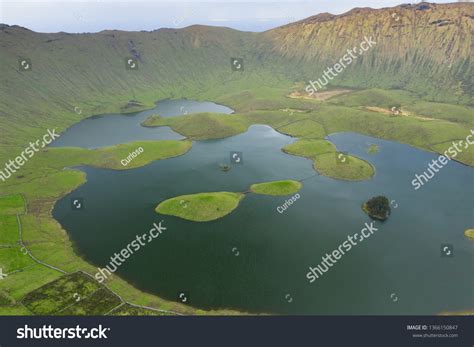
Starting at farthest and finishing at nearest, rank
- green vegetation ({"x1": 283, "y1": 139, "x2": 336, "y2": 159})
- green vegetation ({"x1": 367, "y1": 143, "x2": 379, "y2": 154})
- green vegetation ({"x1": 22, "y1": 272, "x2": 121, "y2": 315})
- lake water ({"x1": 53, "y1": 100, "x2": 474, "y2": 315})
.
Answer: green vegetation ({"x1": 367, "y1": 143, "x2": 379, "y2": 154})
green vegetation ({"x1": 283, "y1": 139, "x2": 336, "y2": 159})
lake water ({"x1": 53, "y1": 100, "x2": 474, "y2": 315})
green vegetation ({"x1": 22, "y1": 272, "x2": 121, "y2": 315})

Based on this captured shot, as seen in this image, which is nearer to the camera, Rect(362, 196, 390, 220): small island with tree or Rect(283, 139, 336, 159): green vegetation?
Rect(362, 196, 390, 220): small island with tree

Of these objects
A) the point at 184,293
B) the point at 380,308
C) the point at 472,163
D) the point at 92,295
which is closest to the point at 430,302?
the point at 380,308

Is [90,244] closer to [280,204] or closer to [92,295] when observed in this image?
[92,295]

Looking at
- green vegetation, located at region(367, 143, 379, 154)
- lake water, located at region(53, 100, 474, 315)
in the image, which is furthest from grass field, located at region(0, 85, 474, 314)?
green vegetation, located at region(367, 143, 379, 154)

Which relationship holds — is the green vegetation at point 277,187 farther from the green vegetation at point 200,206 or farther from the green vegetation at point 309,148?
the green vegetation at point 309,148

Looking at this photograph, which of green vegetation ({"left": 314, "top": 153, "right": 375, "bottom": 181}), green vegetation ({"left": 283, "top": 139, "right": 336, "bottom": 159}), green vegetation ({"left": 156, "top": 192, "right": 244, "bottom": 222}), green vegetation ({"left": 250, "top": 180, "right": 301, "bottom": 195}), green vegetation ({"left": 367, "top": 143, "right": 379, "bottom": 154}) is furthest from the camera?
green vegetation ({"left": 367, "top": 143, "right": 379, "bottom": 154})

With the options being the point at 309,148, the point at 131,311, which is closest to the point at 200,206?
the point at 131,311

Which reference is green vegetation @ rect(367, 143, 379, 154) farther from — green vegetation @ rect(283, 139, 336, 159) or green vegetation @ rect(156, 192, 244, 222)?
green vegetation @ rect(156, 192, 244, 222)
